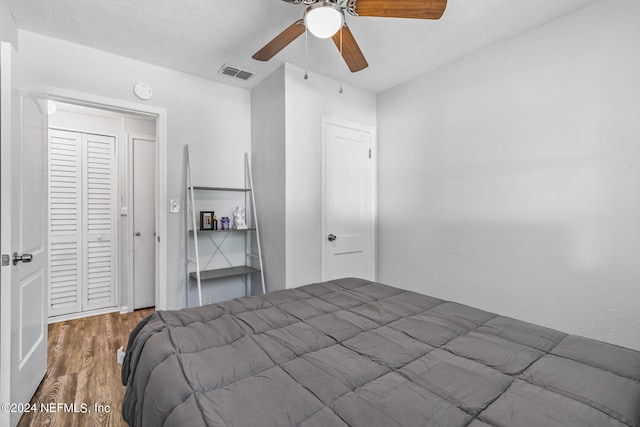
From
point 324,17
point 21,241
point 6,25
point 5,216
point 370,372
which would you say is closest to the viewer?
point 370,372

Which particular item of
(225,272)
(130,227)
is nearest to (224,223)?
(225,272)

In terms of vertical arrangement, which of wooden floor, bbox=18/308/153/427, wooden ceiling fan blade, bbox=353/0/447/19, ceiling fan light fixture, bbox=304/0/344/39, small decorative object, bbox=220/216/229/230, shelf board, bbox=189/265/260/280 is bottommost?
wooden floor, bbox=18/308/153/427

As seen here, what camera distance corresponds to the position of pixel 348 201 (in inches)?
128

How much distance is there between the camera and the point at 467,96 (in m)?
2.63

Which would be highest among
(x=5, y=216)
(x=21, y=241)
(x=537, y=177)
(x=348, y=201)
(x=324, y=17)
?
(x=324, y=17)

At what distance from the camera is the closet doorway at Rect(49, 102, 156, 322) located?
3.25 metres

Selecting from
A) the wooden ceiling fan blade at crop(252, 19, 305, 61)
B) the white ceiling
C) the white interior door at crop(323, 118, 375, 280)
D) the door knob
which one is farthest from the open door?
the white interior door at crop(323, 118, 375, 280)

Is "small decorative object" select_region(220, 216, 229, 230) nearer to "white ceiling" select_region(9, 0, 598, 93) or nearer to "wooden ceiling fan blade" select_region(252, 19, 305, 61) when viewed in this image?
"white ceiling" select_region(9, 0, 598, 93)

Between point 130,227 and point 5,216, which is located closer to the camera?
point 5,216

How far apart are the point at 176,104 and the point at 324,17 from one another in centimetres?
191

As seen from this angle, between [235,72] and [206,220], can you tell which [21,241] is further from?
[235,72]

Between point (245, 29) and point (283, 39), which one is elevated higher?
point (245, 29)

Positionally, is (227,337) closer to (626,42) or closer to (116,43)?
(116,43)

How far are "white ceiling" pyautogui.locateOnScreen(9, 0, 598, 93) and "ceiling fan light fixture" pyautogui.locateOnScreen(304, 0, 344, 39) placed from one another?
1.64 ft
